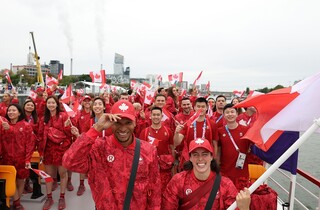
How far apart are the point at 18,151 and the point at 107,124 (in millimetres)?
2581

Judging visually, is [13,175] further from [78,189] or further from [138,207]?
[138,207]

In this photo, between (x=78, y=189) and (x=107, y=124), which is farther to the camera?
(x=78, y=189)

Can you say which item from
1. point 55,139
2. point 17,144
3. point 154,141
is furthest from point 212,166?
point 17,144

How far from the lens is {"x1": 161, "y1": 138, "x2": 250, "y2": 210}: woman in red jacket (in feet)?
6.98

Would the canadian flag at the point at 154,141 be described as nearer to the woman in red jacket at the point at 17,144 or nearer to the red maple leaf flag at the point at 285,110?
the red maple leaf flag at the point at 285,110

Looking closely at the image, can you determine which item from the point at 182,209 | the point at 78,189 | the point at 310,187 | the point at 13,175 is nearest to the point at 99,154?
the point at 182,209

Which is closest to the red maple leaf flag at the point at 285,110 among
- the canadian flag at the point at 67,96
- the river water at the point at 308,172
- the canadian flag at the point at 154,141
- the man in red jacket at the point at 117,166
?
the man in red jacket at the point at 117,166

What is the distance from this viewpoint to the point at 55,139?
166 inches

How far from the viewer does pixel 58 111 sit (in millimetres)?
4383

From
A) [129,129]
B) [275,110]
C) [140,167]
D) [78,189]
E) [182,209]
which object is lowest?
[78,189]

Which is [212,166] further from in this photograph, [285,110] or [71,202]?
[71,202]

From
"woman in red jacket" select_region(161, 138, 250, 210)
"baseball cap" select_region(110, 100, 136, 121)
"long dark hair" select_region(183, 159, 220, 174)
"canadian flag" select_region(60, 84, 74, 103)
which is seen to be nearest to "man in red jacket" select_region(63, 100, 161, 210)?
"baseball cap" select_region(110, 100, 136, 121)

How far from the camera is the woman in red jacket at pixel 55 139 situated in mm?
4223

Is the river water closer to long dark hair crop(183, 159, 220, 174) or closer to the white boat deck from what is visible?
the white boat deck
